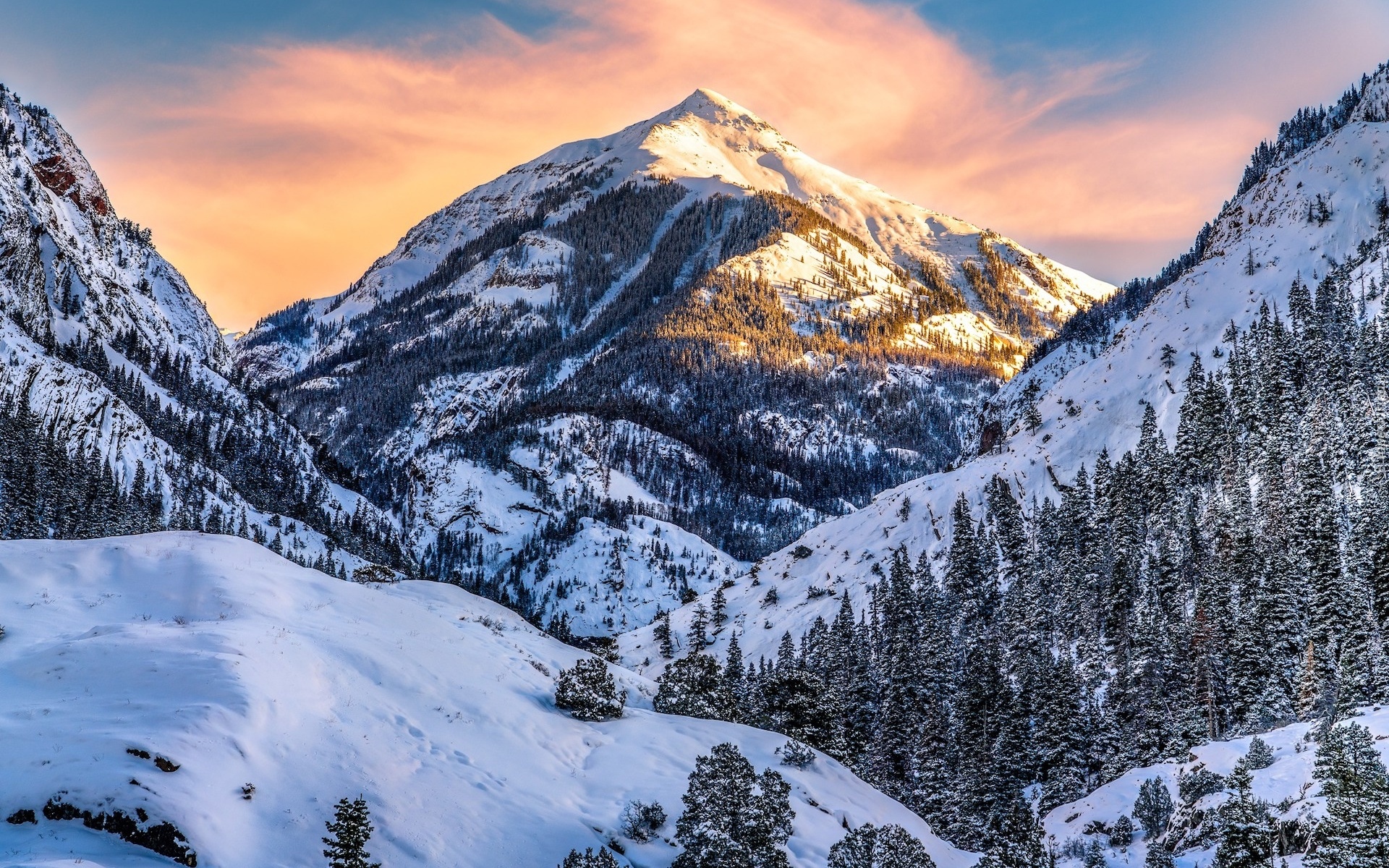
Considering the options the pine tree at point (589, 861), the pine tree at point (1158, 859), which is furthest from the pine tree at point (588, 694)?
the pine tree at point (1158, 859)

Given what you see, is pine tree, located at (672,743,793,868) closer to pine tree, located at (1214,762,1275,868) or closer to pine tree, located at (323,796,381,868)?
pine tree, located at (323,796,381,868)

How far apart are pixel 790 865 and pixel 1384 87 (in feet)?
757

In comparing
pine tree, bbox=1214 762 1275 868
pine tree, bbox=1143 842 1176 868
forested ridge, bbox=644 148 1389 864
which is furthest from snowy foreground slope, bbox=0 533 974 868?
forested ridge, bbox=644 148 1389 864

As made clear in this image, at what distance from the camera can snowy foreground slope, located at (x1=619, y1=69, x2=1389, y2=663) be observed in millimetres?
138625

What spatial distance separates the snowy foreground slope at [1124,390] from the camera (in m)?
139

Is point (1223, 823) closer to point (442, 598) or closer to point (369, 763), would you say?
point (369, 763)

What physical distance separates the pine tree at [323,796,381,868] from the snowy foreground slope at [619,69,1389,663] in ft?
371

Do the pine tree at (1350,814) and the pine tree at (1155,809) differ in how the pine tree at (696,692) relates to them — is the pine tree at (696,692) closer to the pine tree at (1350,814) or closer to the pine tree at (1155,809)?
the pine tree at (1155,809)

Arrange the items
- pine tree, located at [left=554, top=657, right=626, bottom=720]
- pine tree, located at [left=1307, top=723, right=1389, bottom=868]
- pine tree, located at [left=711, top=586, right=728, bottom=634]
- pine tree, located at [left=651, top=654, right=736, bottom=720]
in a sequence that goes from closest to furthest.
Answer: pine tree, located at [left=1307, top=723, right=1389, bottom=868], pine tree, located at [left=554, top=657, right=626, bottom=720], pine tree, located at [left=651, top=654, right=736, bottom=720], pine tree, located at [left=711, top=586, right=728, bottom=634]

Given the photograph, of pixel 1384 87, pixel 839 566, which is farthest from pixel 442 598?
pixel 1384 87

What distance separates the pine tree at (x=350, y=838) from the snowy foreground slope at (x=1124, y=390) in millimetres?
113188

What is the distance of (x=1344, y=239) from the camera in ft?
493

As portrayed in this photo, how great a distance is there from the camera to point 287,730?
917 inches

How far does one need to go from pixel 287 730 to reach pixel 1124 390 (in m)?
150
